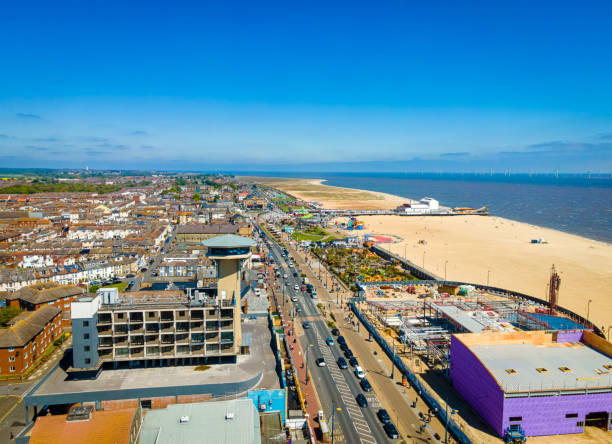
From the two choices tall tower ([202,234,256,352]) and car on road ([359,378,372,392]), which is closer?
car on road ([359,378,372,392])

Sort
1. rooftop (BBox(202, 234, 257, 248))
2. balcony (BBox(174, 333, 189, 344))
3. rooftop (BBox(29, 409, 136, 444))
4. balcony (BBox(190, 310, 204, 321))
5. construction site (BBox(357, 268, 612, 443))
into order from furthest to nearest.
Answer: rooftop (BBox(202, 234, 257, 248)) < balcony (BBox(190, 310, 204, 321)) < balcony (BBox(174, 333, 189, 344)) < construction site (BBox(357, 268, 612, 443)) < rooftop (BBox(29, 409, 136, 444))

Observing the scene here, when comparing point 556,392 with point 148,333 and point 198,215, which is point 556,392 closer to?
point 148,333

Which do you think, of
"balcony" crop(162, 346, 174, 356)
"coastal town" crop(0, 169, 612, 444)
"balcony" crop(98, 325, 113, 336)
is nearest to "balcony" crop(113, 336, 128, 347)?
"coastal town" crop(0, 169, 612, 444)

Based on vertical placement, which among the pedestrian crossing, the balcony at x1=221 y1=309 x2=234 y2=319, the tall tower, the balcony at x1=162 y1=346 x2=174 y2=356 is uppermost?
the tall tower

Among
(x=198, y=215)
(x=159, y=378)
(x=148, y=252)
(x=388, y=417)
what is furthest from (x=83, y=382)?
(x=198, y=215)

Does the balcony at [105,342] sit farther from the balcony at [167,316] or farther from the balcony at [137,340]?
the balcony at [167,316]

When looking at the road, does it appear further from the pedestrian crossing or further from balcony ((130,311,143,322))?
balcony ((130,311,143,322))

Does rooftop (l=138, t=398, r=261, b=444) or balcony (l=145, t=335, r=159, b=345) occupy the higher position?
balcony (l=145, t=335, r=159, b=345)

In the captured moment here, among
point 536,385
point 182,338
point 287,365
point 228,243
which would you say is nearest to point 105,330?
point 182,338
